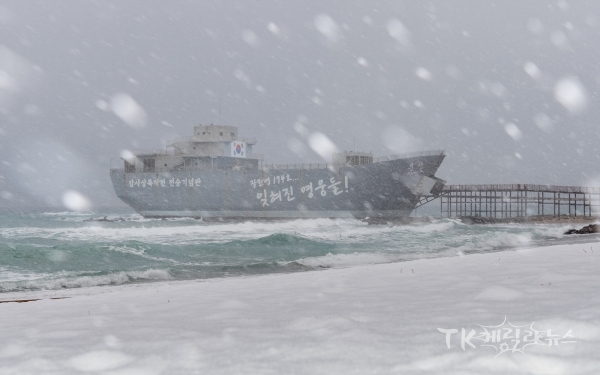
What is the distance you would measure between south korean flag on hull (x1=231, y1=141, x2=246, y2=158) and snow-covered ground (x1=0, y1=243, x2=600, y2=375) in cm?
4365

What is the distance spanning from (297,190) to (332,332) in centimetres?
3896

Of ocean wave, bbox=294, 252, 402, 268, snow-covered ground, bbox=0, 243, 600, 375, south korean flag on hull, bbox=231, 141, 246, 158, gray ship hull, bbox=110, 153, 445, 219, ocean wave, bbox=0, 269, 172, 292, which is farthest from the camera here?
south korean flag on hull, bbox=231, 141, 246, 158

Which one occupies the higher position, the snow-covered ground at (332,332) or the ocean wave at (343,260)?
the snow-covered ground at (332,332)

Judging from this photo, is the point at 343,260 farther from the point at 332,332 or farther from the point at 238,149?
the point at 238,149

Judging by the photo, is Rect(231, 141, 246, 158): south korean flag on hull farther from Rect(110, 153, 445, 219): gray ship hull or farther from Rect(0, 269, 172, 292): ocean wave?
Rect(0, 269, 172, 292): ocean wave

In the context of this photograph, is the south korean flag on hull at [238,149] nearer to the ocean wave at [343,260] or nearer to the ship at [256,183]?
the ship at [256,183]

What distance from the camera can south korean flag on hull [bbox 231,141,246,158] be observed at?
158 feet

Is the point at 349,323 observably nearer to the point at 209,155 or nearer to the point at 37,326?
the point at 37,326

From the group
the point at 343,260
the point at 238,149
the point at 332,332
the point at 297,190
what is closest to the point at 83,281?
the point at 343,260

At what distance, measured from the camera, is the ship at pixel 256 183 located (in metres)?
40.0

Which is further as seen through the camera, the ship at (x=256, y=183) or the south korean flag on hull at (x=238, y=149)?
the south korean flag on hull at (x=238, y=149)

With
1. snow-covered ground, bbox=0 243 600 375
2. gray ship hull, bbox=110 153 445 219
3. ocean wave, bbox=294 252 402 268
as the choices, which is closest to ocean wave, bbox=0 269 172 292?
ocean wave, bbox=294 252 402 268

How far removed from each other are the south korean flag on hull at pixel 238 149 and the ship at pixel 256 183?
0.08 m

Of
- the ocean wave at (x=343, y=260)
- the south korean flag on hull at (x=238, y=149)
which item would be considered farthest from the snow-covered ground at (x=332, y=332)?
the south korean flag on hull at (x=238, y=149)
